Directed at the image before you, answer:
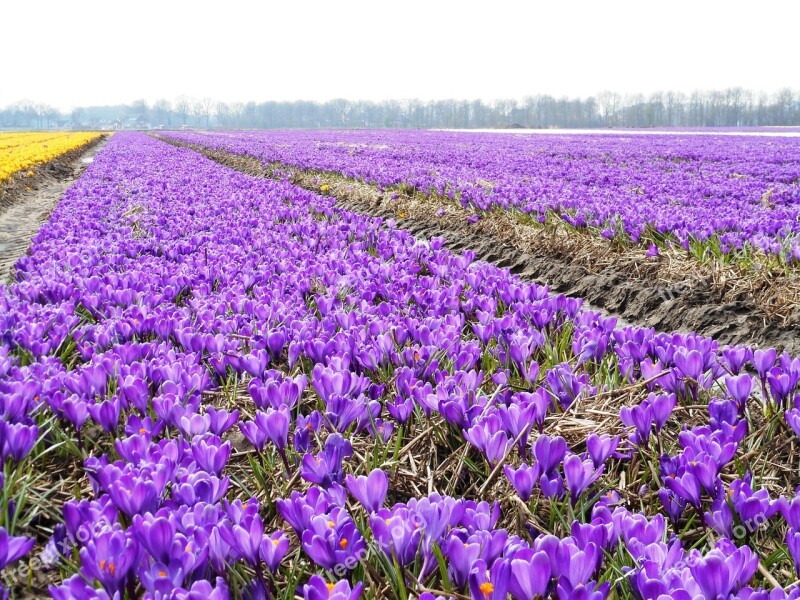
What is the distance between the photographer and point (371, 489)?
1.72 meters

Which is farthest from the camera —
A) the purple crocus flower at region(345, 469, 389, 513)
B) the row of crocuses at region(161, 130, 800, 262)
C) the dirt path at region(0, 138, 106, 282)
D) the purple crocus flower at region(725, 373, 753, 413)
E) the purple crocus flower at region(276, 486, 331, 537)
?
the dirt path at region(0, 138, 106, 282)

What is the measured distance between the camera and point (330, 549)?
4.89ft

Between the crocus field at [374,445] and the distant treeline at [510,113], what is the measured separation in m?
114

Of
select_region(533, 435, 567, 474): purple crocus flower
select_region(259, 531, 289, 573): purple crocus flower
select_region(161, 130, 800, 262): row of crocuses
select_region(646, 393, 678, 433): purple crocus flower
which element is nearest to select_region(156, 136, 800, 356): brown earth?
select_region(161, 130, 800, 262): row of crocuses

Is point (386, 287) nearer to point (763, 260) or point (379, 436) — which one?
point (379, 436)

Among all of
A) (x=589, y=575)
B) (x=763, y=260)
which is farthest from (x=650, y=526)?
(x=763, y=260)

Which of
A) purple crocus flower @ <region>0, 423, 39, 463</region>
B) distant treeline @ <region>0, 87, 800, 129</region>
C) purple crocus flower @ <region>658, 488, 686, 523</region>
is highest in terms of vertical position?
distant treeline @ <region>0, 87, 800, 129</region>

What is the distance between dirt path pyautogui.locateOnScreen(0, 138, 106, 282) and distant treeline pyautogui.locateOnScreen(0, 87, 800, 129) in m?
99.1

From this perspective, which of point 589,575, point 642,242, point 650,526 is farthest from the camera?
point 642,242

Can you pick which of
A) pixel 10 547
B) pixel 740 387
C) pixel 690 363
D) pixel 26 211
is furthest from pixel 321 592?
pixel 26 211

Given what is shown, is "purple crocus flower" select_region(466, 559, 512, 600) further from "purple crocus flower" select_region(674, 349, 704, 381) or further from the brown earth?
the brown earth

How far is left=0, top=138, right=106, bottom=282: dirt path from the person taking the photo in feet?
26.4

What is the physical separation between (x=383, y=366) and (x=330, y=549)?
61.2 inches

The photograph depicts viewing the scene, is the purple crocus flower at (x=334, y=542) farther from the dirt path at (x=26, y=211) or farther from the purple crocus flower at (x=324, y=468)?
the dirt path at (x=26, y=211)
